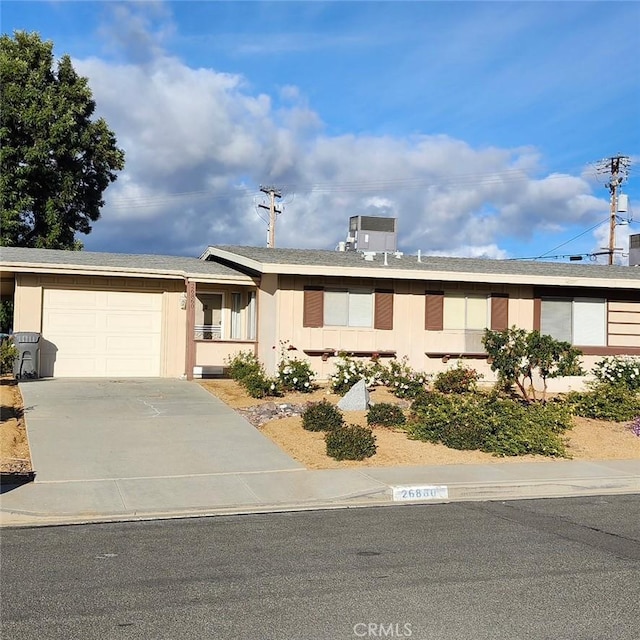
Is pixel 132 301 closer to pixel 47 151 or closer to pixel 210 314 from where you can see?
pixel 210 314

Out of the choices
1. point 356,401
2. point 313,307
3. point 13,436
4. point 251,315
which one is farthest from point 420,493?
point 251,315

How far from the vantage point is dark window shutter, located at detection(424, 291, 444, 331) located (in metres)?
19.7

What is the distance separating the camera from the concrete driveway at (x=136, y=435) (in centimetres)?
1102

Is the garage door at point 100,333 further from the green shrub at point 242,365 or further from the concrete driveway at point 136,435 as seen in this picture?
the green shrub at point 242,365

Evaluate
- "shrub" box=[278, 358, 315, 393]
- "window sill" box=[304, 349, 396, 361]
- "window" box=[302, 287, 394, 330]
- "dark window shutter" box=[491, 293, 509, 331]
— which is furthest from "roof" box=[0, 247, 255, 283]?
"dark window shutter" box=[491, 293, 509, 331]

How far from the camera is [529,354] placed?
1549cm

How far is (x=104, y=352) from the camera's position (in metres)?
19.8

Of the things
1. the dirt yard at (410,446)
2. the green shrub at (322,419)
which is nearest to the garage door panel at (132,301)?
the dirt yard at (410,446)

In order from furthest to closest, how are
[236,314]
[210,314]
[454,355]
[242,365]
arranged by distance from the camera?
1. [210,314]
2. [236,314]
3. [454,355]
4. [242,365]

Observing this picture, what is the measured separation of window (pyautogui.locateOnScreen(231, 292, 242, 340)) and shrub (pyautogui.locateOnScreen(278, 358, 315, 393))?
438 centimetres

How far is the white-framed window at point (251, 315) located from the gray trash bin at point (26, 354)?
210 inches

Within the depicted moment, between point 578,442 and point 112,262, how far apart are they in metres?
12.3

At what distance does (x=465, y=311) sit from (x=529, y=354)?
474cm

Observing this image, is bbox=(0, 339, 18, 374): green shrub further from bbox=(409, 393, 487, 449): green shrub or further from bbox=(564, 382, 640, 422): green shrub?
bbox=(564, 382, 640, 422): green shrub
